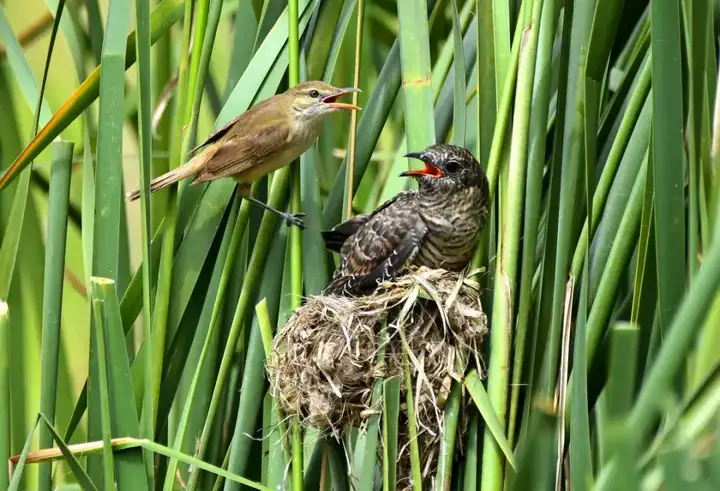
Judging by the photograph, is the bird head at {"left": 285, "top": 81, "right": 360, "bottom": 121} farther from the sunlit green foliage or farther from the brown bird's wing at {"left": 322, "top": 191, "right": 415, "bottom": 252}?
the brown bird's wing at {"left": 322, "top": 191, "right": 415, "bottom": 252}

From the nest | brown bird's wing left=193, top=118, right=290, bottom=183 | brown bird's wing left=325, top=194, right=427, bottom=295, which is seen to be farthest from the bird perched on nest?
brown bird's wing left=193, top=118, right=290, bottom=183

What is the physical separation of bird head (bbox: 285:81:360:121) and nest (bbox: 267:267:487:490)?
476 millimetres

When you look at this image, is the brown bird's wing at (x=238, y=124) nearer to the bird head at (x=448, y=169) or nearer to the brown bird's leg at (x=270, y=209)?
the brown bird's leg at (x=270, y=209)

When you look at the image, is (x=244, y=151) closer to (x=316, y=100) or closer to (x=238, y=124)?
(x=238, y=124)

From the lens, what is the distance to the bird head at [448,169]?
194 centimetres

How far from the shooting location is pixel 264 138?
2.34m

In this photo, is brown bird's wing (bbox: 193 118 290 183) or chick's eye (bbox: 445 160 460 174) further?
brown bird's wing (bbox: 193 118 290 183)

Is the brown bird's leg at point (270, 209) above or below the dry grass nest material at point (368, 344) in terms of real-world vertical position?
above

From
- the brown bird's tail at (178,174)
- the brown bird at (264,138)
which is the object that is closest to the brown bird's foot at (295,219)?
the brown bird at (264,138)

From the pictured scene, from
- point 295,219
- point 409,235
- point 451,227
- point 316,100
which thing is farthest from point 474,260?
point 316,100

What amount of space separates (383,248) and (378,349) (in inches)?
15.9

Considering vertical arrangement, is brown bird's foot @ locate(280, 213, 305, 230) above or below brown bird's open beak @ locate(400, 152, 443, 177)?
below

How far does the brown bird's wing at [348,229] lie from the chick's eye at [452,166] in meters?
0.25

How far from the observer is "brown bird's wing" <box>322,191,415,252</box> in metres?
2.24
